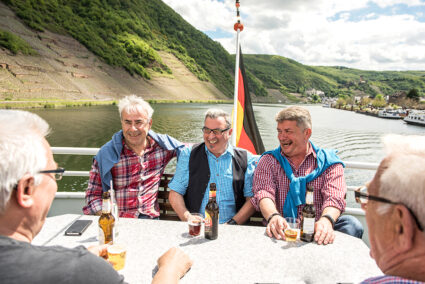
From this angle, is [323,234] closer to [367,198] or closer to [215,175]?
[367,198]

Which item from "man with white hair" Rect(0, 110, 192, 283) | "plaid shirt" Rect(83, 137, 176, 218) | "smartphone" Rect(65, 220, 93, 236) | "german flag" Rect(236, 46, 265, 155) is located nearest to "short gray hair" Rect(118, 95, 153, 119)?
"plaid shirt" Rect(83, 137, 176, 218)

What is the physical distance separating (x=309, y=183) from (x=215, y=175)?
759 mm

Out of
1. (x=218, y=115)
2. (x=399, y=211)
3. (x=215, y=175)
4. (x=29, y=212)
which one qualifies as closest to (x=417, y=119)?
(x=218, y=115)

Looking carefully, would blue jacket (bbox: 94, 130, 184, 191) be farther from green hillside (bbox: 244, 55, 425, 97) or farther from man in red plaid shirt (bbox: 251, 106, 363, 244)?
green hillside (bbox: 244, 55, 425, 97)

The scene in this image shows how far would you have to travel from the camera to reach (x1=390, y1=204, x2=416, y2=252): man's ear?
710mm

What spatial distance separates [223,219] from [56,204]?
2.36 metres

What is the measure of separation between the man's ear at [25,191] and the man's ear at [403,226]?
1048 millimetres

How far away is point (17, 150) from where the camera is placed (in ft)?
2.50

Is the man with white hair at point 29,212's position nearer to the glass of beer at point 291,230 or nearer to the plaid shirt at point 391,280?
the plaid shirt at point 391,280

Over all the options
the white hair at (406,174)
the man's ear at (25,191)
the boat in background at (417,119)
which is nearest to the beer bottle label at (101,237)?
the man's ear at (25,191)

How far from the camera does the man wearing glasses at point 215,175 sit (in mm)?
2277

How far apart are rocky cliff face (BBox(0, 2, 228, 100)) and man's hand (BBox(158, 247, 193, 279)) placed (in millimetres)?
48605

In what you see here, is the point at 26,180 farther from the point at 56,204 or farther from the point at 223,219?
the point at 56,204

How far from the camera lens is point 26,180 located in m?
0.79
